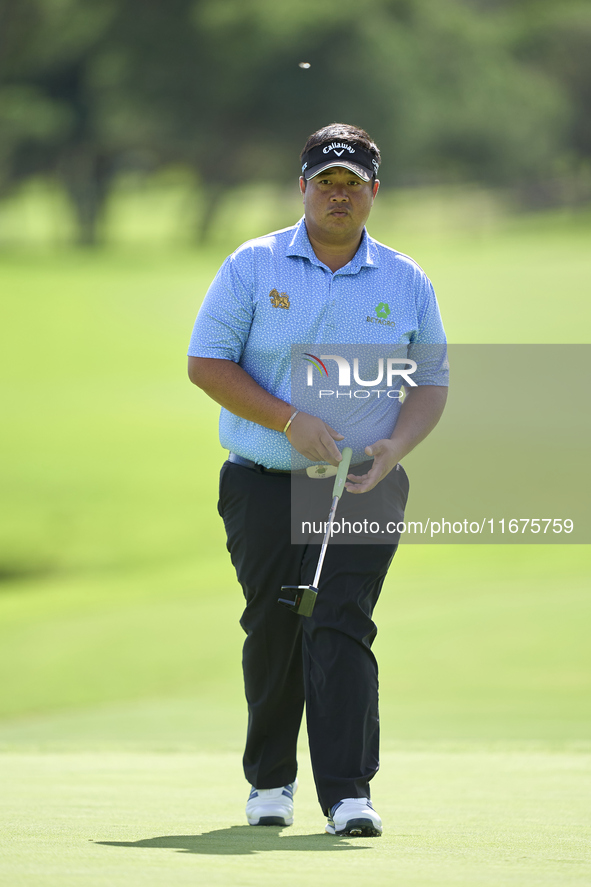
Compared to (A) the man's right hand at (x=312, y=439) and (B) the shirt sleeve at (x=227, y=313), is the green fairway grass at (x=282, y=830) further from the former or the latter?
(B) the shirt sleeve at (x=227, y=313)

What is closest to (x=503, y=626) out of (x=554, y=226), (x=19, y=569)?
(x=19, y=569)

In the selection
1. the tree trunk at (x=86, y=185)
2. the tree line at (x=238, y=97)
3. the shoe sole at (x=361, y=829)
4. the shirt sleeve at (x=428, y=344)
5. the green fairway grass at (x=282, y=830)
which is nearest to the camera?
the green fairway grass at (x=282, y=830)

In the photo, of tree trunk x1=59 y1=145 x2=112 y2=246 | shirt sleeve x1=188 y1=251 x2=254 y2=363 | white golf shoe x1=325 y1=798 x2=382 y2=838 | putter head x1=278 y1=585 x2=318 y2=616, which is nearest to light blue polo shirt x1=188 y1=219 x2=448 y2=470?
shirt sleeve x1=188 y1=251 x2=254 y2=363

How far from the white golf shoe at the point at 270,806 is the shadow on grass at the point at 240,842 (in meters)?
0.12

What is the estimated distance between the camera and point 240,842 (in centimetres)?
219

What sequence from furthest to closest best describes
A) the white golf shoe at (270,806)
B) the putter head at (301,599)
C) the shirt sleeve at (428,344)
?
1. the shirt sleeve at (428,344)
2. the white golf shoe at (270,806)
3. the putter head at (301,599)

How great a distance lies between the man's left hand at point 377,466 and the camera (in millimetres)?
2506

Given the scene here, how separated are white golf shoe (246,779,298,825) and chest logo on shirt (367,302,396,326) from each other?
96 centimetres

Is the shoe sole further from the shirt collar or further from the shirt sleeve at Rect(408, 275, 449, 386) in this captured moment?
the shirt collar

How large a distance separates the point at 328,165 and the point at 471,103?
1459 inches

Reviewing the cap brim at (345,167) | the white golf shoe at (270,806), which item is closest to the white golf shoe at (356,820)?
the white golf shoe at (270,806)

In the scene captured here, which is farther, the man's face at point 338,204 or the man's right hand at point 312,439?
the man's face at point 338,204

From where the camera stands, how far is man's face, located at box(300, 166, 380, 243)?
2.57 meters

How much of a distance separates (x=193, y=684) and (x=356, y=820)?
14.5ft
